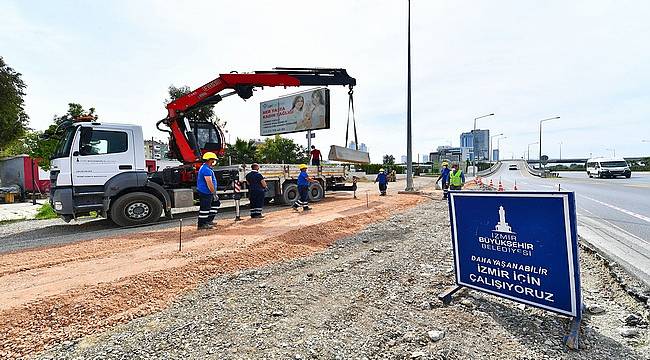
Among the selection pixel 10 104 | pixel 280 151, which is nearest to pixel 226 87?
pixel 10 104

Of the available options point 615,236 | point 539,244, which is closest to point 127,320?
point 539,244

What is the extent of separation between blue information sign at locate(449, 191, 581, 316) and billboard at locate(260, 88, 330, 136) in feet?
76.3

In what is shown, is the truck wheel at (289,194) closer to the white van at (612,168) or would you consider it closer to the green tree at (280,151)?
the green tree at (280,151)

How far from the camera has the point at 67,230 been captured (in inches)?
375

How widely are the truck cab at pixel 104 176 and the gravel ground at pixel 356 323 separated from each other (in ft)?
19.5

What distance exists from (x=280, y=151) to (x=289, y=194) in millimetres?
29683

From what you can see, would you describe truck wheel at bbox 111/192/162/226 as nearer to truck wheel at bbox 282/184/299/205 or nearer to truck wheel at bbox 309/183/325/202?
truck wheel at bbox 282/184/299/205

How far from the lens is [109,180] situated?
9125 mm

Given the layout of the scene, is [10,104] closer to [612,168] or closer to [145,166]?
[145,166]

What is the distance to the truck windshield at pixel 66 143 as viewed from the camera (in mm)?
8766

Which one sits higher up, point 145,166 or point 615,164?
point 145,166

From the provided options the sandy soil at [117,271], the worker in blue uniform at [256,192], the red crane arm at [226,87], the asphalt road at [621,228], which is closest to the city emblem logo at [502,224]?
the asphalt road at [621,228]

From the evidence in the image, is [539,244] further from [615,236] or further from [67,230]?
[67,230]

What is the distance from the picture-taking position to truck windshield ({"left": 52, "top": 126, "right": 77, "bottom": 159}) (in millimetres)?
8766
